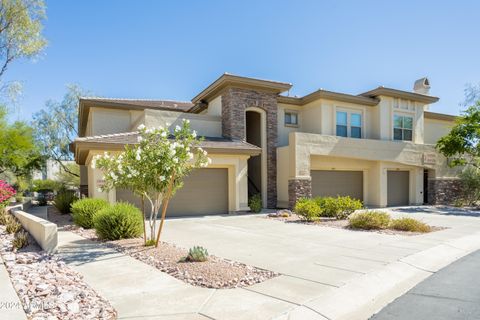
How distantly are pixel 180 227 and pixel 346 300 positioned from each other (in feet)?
28.8

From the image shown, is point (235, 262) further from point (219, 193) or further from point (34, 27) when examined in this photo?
point (34, 27)

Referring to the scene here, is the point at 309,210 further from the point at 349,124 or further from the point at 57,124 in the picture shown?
the point at 57,124

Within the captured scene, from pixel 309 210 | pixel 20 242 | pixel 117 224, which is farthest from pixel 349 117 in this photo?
pixel 20 242

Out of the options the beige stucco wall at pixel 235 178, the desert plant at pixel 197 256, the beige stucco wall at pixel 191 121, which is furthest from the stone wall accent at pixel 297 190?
the desert plant at pixel 197 256

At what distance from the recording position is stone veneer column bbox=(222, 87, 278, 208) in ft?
60.4

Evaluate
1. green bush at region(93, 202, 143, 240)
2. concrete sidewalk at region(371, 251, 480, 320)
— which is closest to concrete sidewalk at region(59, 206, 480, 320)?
concrete sidewalk at region(371, 251, 480, 320)

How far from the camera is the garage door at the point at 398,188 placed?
2300 cm

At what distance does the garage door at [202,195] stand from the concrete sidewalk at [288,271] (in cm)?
465

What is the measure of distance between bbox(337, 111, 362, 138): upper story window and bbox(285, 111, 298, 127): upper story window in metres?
2.80

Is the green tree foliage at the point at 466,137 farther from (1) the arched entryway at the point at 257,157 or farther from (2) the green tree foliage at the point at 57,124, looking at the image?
(2) the green tree foliage at the point at 57,124

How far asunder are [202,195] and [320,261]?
1053 cm

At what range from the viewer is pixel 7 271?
19.6ft

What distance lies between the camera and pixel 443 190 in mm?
24328

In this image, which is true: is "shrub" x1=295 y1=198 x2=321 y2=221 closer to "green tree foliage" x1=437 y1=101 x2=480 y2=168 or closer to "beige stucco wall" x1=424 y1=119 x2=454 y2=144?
"green tree foliage" x1=437 y1=101 x2=480 y2=168
